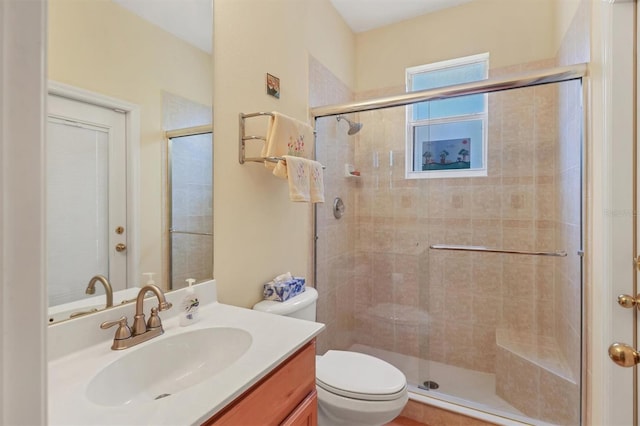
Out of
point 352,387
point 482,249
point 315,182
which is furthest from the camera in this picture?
point 482,249

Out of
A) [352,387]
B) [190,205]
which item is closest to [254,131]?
[190,205]

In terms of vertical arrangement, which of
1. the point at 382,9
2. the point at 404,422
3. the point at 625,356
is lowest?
the point at 404,422

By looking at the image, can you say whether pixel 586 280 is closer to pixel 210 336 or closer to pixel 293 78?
pixel 210 336

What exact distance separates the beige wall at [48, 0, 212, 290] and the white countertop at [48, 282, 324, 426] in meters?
0.31

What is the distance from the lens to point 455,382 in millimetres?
2119

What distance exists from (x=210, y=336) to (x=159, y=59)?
0.99m

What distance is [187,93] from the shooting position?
1.21m

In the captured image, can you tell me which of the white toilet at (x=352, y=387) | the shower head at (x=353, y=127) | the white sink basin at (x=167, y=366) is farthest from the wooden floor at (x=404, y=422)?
the shower head at (x=353, y=127)

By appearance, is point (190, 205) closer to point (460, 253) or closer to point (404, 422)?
point (404, 422)

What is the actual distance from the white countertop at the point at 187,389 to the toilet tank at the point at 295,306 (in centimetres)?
32

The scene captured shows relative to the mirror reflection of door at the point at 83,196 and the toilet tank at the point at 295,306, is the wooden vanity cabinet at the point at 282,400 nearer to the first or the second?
the toilet tank at the point at 295,306

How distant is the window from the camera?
2338 millimetres

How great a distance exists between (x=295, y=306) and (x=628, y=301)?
1246 mm

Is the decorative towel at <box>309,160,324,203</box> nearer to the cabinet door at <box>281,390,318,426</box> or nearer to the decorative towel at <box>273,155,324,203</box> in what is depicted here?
the decorative towel at <box>273,155,324,203</box>
